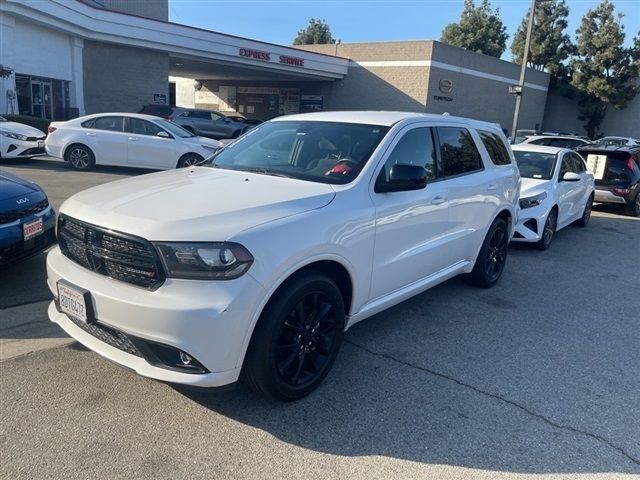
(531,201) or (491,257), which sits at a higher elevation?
(531,201)

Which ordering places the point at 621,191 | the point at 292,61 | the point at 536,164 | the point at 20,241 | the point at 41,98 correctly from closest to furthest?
the point at 20,241 → the point at 536,164 → the point at 621,191 → the point at 41,98 → the point at 292,61

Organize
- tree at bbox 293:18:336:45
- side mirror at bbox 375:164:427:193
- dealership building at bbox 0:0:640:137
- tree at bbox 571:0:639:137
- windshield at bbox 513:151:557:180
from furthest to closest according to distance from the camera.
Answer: tree at bbox 293:18:336:45, tree at bbox 571:0:639:137, dealership building at bbox 0:0:640:137, windshield at bbox 513:151:557:180, side mirror at bbox 375:164:427:193

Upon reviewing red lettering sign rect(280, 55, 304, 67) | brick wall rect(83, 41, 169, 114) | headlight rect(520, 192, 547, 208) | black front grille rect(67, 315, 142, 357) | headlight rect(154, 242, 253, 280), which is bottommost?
black front grille rect(67, 315, 142, 357)

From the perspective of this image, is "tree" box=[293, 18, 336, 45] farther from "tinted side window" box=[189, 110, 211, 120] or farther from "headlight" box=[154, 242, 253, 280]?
"headlight" box=[154, 242, 253, 280]

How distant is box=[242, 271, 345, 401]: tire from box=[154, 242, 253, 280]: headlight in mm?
344

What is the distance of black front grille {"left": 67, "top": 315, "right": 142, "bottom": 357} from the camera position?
2.96 m

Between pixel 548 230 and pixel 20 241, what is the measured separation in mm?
7012

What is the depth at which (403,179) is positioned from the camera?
12.2 feet

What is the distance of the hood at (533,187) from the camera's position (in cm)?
804

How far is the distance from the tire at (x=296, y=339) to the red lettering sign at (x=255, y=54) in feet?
91.6

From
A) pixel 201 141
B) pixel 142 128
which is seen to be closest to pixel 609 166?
pixel 201 141

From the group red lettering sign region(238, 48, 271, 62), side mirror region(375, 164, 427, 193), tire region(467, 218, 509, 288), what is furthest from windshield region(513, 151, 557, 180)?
red lettering sign region(238, 48, 271, 62)

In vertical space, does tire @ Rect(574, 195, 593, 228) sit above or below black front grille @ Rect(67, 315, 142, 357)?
below

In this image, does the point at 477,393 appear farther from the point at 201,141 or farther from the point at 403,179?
the point at 201,141
